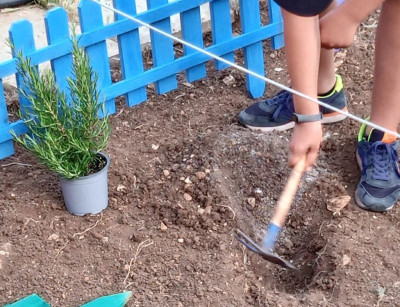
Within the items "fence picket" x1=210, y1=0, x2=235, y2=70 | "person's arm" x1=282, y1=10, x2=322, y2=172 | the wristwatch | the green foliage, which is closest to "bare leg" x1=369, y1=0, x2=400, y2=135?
"person's arm" x1=282, y1=10, x2=322, y2=172

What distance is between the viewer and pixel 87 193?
2.66 m

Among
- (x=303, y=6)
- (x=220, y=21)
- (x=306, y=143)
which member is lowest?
(x=220, y=21)

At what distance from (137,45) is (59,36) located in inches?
15.3

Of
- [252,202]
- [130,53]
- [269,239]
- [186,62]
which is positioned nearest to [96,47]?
[130,53]

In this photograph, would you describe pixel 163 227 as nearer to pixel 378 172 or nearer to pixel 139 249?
pixel 139 249

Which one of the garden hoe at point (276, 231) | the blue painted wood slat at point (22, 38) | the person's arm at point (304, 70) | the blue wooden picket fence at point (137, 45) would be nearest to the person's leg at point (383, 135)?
the garden hoe at point (276, 231)

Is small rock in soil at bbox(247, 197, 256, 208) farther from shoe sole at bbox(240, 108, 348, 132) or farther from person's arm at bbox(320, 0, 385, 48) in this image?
person's arm at bbox(320, 0, 385, 48)

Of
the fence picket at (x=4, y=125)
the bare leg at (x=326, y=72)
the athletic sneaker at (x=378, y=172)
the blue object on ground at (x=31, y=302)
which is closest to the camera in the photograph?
the blue object on ground at (x=31, y=302)

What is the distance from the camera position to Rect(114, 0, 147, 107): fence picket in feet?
10.2

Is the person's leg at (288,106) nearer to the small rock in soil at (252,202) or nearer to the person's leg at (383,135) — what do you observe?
the person's leg at (383,135)

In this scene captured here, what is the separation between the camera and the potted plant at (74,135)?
259 cm

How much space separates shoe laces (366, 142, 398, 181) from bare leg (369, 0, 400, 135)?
3.2 inches

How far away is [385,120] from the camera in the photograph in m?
2.84

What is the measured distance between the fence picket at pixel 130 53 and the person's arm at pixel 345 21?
923 mm
